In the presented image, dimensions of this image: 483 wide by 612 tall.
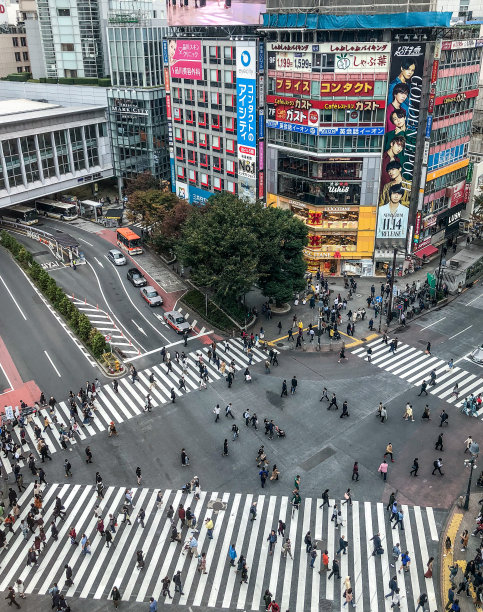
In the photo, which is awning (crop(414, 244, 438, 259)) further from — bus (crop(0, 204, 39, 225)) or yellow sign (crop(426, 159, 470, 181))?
bus (crop(0, 204, 39, 225))

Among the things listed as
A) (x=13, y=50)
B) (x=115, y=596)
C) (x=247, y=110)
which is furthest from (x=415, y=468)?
(x=13, y=50)

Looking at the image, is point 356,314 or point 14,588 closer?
point 14,588

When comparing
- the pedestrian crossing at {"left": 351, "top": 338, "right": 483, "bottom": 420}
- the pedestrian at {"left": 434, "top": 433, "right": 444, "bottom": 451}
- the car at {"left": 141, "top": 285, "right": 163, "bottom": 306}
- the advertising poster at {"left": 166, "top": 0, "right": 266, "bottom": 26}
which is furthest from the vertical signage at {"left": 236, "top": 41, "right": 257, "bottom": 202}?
the pedestrian at {"left": 434, "top": 433, "right": 444, "bottom": 451}

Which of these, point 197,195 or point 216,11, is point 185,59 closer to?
point 216,11

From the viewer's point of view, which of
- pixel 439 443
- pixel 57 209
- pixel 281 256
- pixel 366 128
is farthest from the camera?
pixel 57 209

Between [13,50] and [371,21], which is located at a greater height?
[13,50]

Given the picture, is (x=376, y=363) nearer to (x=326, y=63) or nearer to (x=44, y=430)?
(x=44, y=430)

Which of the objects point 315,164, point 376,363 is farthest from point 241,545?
point 315,164
